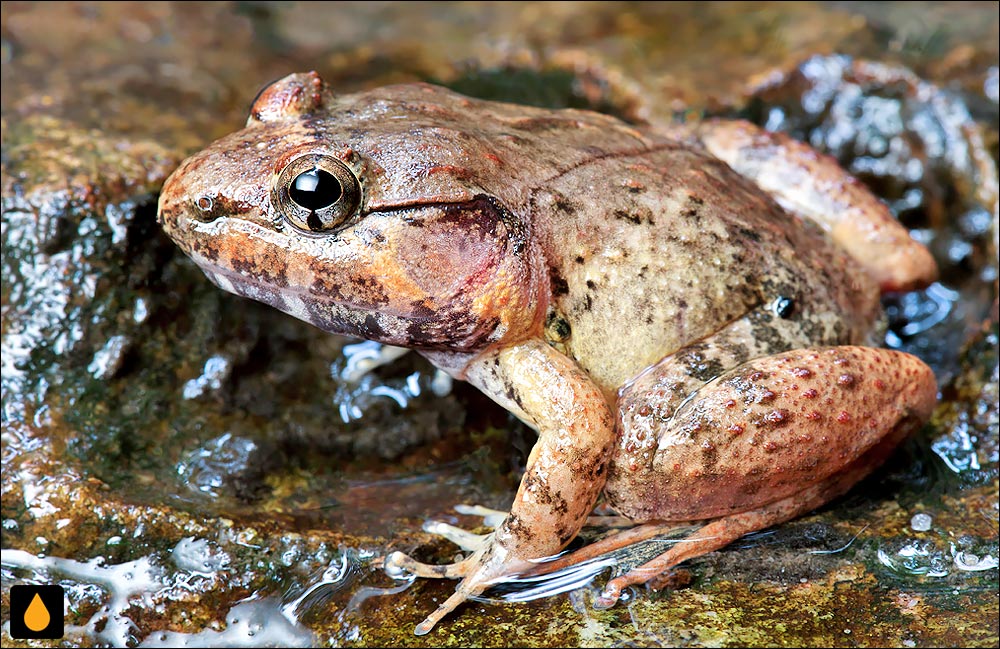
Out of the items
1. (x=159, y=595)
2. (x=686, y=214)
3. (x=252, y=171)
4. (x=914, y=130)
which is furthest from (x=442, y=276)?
(x=914, y=130)

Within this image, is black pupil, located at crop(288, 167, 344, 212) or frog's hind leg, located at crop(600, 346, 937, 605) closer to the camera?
black pupil, located at crop(288, 167, 344, 212)

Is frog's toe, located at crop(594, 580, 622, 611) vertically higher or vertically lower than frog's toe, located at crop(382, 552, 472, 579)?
lower

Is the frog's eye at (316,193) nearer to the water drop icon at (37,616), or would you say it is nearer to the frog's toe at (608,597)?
the frog's toe at (608,597)

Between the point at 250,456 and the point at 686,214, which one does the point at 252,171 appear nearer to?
the point at 250,456

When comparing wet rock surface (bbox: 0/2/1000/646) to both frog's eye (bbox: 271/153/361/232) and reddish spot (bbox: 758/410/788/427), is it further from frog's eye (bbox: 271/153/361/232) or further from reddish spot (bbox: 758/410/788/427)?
frog's eye (bbox: 271/153/361/232)

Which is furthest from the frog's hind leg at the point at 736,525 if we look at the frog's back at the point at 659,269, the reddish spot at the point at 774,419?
the frog's back at the point at 659,269

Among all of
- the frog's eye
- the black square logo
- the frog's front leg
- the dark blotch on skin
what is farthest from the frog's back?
the black square logo
